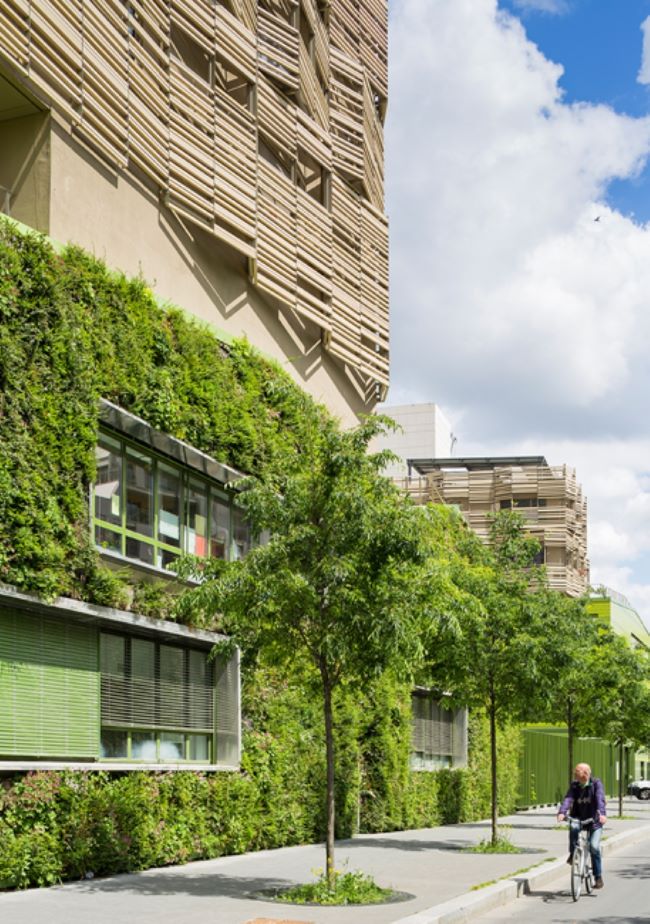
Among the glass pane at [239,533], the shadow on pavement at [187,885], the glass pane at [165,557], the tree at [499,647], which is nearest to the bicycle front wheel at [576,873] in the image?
the shadow on pavement at [187,885]

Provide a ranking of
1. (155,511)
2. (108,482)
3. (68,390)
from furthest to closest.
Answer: (155,511) < (108,482) < (68,390)

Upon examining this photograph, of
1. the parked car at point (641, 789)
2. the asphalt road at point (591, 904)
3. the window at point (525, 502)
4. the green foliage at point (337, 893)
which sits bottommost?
the parked car at point (641, 789)

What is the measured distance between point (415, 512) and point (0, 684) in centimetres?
529

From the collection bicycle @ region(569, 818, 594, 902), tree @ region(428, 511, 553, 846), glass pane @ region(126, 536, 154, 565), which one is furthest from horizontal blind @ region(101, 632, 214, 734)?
bicycle @ region(569, 818, 594, 902)

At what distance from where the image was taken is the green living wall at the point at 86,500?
14992 mm

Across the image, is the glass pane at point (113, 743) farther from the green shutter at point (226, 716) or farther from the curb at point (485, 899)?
the curb at point (485, 899)

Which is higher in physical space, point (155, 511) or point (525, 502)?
point (525, 502)

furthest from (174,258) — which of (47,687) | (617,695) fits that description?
(617,695)

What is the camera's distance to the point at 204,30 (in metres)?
25.0

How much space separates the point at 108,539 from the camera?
17750mm

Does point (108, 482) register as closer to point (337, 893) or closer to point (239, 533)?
point (239, 533)

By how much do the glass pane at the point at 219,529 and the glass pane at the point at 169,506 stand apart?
127cm

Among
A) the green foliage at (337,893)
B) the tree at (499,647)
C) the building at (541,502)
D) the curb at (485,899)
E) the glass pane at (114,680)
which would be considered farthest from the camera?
the building at (541,502)

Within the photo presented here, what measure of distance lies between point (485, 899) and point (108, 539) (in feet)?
23.3
